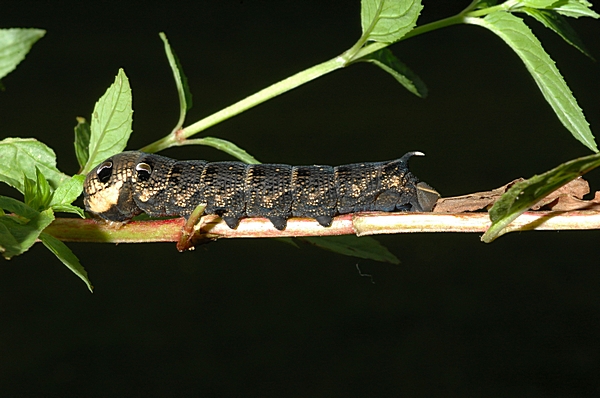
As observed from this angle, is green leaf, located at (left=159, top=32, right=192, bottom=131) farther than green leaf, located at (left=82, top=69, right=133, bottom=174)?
Yes

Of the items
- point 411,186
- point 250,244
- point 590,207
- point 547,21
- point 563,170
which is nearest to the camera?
point 563,170

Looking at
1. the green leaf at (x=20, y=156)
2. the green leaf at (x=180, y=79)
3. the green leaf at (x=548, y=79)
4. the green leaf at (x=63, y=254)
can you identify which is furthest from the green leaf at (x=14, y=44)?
the green leaf at (x=548, y=79)

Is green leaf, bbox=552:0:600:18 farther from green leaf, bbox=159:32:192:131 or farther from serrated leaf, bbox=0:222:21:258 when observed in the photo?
serrated leaf, bbox=0:222:21:258

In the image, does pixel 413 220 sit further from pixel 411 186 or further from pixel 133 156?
pixel 133 156

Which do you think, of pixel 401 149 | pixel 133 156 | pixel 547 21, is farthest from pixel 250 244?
pixel 547 21

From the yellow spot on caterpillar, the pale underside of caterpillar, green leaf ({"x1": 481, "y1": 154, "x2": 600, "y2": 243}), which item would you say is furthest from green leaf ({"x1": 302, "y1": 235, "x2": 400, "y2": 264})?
the yellow spot on caterpillar

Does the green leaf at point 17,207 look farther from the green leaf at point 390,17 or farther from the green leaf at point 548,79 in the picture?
the green leaf at point 548,79
